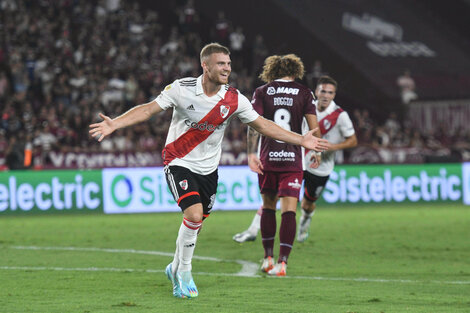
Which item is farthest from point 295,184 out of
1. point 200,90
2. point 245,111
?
point 200,90

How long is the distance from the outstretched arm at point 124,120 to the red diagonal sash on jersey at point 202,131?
460 millimetres

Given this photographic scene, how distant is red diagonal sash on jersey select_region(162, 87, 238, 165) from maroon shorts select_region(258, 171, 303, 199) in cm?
180

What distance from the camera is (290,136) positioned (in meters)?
8.18

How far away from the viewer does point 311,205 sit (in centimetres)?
1329

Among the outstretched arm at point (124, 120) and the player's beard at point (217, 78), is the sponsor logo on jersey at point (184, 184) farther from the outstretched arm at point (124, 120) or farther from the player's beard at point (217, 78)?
the player's beard at point (217, 78)

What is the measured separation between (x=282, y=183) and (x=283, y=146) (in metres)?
0.42

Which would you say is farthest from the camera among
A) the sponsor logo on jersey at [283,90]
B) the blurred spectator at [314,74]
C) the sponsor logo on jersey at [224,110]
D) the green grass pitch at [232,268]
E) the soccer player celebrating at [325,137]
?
the blurred spectator at [314,74]

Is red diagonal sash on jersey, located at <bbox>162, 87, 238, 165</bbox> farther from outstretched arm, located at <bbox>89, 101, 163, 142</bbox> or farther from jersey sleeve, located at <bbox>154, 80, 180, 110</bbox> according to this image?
outstretched arm, located at <bbox>89, 101, 163, 142</bbox>

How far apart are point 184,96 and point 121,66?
Answer: 20.0 meters

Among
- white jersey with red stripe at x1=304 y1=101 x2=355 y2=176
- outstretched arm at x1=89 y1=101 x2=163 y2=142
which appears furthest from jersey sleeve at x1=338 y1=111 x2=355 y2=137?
outstretched arm at x1=89 y1=101 x2=163 y2=142

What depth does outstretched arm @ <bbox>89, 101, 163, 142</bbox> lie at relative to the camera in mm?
7203

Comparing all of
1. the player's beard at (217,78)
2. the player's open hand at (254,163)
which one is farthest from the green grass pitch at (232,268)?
the player's beard at (217,78)

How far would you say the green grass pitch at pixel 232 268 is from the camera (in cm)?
746

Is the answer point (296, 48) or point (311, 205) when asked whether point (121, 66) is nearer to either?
point (296, 48)
